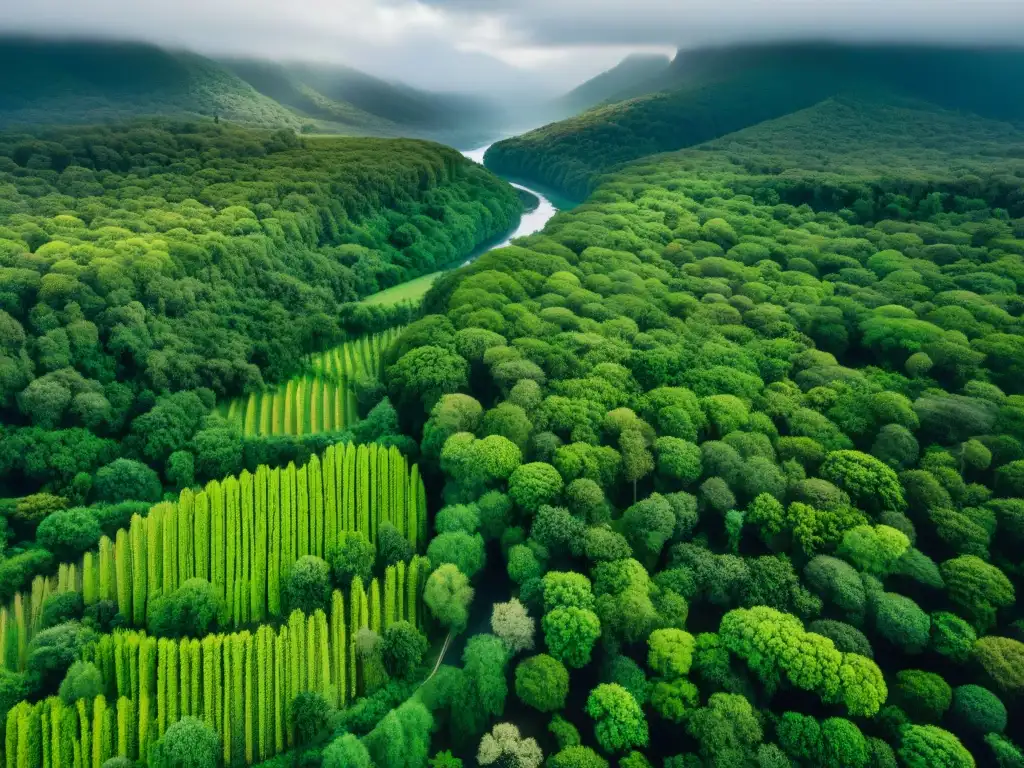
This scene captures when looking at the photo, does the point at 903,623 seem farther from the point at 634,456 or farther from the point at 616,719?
the point at 634,456

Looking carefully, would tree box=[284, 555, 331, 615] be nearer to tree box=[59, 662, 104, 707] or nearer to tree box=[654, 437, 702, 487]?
tree box=[59, 662, 104, 707]

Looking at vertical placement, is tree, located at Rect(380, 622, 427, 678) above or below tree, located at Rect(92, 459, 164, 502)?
below

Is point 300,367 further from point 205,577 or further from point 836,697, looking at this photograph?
point 836,697

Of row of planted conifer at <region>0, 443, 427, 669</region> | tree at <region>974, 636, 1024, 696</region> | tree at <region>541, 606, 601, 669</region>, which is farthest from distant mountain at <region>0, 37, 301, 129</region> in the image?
tree at <region>974, 636, 1024, 696</region>

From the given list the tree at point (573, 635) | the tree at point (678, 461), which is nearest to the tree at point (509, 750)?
the tree at point (573, 635)

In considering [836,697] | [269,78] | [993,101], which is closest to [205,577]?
[836,697]

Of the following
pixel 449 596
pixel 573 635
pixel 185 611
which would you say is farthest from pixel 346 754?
pixel 185 611

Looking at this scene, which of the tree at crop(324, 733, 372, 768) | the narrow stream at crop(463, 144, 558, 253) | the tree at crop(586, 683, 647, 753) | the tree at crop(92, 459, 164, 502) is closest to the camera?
the tree at crop(324, 733, 372, 768)
